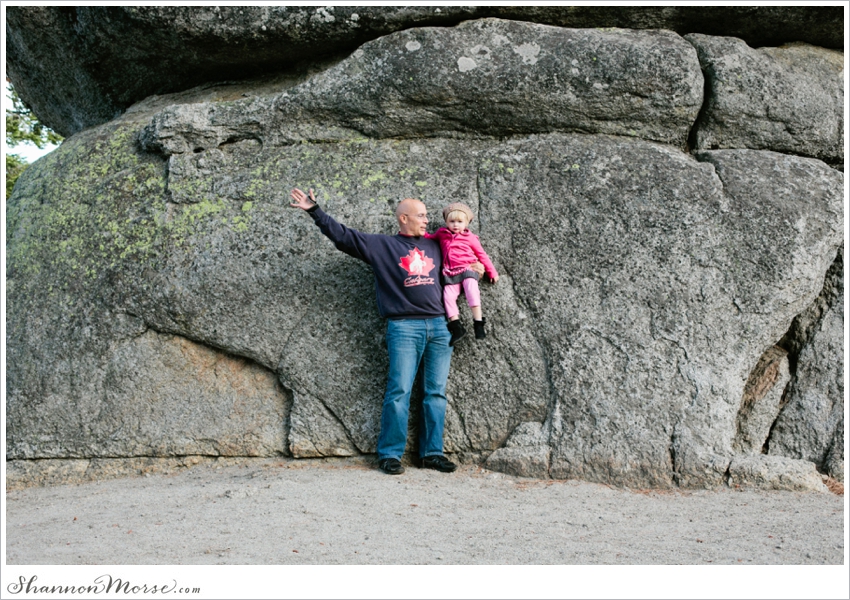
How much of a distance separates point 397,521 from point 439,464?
1188 mm

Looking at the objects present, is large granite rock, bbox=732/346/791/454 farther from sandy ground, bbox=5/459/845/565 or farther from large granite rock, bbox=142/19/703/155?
large granite rock, bbox=142/19/703/155

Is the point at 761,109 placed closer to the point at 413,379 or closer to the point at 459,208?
the point at 459,208

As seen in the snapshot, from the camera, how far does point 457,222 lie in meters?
6.71

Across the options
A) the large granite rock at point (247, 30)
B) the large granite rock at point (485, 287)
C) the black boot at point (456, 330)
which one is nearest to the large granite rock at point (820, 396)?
the large granite rock at point (485, 287)

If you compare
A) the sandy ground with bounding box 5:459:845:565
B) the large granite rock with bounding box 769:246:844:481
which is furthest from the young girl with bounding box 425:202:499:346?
the large granite rock with bounding box 769:246:844:481

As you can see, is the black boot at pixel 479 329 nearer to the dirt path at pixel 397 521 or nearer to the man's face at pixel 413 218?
the man's face at pixel 413 218

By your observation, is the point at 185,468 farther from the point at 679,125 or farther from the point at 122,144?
the point at 679,125

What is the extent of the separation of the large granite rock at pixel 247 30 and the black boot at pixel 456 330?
268 cm

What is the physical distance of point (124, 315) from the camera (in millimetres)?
7203

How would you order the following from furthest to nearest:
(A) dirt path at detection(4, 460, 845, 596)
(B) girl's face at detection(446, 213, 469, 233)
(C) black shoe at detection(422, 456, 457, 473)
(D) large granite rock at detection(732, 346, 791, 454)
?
(D) large granite rock at detection(732, 346, 791, 454) < (B) girl's face at detection(446, 213, 469, 233) < (C) black shoe at detection(422, 456, 457, 473) < (A) dirt path at detection(4, 460, 845, 596)

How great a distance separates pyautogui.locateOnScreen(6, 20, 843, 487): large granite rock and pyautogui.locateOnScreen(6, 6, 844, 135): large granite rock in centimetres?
43

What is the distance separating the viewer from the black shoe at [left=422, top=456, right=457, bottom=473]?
6.59m

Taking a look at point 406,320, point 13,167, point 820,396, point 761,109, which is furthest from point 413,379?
point 13,167

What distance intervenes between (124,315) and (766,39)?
6.46 meters
